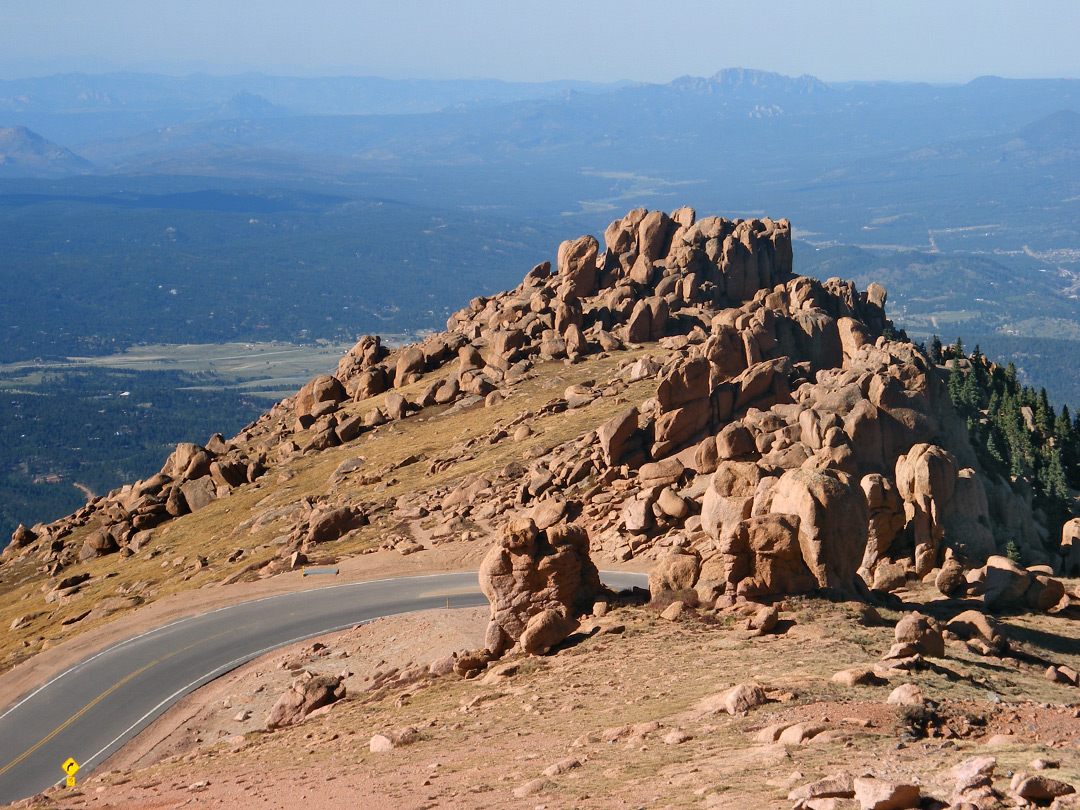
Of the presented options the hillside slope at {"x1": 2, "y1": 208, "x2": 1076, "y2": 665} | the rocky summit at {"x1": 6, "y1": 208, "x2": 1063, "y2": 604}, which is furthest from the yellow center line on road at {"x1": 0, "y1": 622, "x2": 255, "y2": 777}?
the rocky summit at {"x1": 6, "y1": 208, "x2": 1063, "y2": 604}

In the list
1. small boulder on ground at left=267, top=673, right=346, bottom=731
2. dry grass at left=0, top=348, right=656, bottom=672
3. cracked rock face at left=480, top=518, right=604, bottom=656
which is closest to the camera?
cracked rock face at left=480, top=518, right=604, bottom=656

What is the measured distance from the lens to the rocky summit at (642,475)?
125 feet

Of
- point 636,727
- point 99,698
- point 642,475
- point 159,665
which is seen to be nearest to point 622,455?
point 642,475

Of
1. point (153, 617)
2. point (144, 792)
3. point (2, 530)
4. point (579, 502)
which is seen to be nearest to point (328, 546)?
point (153, 617)

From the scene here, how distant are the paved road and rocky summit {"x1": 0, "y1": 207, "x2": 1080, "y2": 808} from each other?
5811mm

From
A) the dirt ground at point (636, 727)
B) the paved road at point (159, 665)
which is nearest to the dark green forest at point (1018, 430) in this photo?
the dirt ground at point (636, 727)

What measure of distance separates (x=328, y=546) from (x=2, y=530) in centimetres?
14775

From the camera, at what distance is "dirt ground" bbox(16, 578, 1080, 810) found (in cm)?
2225

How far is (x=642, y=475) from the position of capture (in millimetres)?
57500

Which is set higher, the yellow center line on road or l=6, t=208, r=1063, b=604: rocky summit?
l=6, t=208, r=1063, b=604: rocky summit

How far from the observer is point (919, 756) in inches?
845

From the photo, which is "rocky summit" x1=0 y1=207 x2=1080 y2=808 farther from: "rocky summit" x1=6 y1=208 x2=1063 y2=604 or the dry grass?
the dry grass

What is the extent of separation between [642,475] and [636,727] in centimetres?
3078

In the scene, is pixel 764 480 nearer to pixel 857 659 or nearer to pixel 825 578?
pixel 825 578
